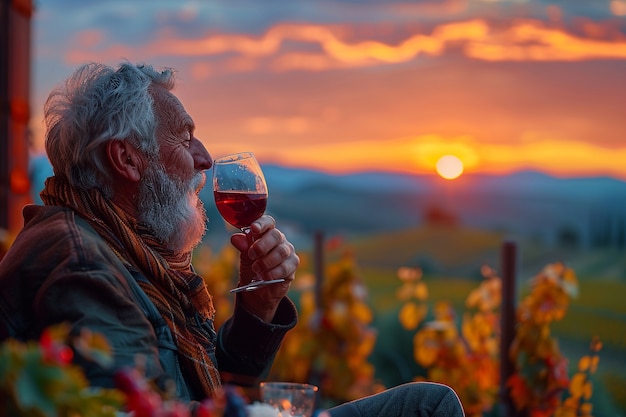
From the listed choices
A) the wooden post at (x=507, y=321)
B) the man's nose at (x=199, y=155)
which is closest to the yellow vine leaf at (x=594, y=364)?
the wooden post at (x=507, y=321)

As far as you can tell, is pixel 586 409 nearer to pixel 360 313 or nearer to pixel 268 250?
pixel 360 313

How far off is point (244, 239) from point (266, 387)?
0.80 m

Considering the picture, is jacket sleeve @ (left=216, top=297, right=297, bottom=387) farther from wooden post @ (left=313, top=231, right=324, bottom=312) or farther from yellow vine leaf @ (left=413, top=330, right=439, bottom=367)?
wooden post @ (left=313, top=231, right=324, bottom=312)

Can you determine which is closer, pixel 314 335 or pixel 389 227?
pixel 314 335

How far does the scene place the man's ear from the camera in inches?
94.7

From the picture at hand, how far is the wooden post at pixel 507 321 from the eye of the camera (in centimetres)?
473

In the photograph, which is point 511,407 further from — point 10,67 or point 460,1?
point 10,67

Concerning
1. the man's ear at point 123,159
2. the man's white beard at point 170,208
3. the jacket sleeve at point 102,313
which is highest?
the man's ear at point 123,159

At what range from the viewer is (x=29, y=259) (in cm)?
197

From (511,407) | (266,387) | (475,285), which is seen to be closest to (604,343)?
(511,407)

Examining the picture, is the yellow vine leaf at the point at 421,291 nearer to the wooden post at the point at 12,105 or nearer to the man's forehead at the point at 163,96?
the wooden post at the point at 12,105

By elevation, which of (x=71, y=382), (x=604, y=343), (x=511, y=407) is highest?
(x=71, y=382)

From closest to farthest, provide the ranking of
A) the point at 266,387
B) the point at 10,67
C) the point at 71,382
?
the point at 71,382 → the point at 266,387 → the point at 10,67

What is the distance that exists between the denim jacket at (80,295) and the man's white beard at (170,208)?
11.5 inches
